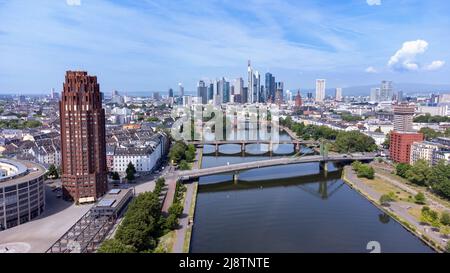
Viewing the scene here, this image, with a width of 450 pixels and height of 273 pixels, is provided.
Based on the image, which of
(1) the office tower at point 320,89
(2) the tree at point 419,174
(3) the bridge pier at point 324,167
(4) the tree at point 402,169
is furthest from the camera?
(1) the office tower at point 320,89

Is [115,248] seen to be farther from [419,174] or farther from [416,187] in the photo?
[419,174]

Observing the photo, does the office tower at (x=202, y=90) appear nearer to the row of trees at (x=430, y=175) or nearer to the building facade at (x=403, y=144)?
the building facade at (x=403, y=144)

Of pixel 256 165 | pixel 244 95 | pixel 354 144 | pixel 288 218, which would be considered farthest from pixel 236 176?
pixel 244 95

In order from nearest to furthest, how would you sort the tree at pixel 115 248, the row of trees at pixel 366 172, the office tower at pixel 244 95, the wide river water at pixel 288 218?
1. the tree at pixel 115 248
2. the wide river water at pixel 288 218
3. the row of trees at pixel 366 172
4. the office tower at pixel 244 95

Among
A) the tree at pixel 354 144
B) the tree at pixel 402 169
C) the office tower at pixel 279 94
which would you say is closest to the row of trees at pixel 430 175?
the tree at pixel 402 169

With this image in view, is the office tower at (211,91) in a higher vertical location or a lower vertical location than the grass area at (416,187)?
higher

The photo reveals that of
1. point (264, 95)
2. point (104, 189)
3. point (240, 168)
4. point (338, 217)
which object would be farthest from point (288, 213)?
point (264, 95)
